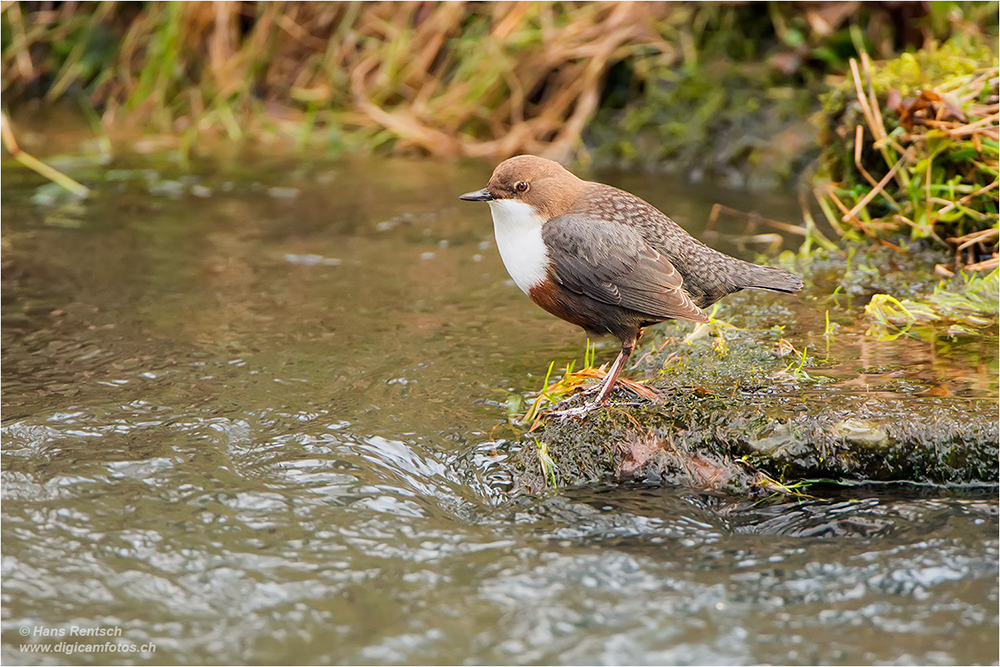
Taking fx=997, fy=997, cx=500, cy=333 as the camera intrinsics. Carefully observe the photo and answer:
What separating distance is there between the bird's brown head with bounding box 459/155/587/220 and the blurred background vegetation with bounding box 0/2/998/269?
6.35ft

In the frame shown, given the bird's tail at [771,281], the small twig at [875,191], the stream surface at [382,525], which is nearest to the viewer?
the stream surface at [382,525]

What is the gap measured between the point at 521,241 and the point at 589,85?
4093 millimetres

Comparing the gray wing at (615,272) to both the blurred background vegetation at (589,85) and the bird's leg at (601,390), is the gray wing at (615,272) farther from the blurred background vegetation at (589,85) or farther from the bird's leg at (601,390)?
the blurred background vegetation at (589,85)

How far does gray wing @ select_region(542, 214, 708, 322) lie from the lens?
→ 3.38 meters

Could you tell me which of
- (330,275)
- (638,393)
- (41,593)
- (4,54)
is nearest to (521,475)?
(638,393)

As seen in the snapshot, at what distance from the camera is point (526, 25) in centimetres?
759

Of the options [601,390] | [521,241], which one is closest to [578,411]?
[601,390]

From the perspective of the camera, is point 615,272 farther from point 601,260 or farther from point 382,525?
point 382,525

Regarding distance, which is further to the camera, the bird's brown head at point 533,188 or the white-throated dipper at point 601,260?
the bird's brown head at point 533,188

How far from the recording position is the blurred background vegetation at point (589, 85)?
4891 mm

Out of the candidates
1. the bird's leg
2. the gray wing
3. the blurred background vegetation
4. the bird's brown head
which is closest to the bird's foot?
the bird's leg

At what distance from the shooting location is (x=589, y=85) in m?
7.32

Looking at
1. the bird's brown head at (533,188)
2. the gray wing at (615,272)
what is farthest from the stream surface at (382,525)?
the bird's brown head at (533,188)

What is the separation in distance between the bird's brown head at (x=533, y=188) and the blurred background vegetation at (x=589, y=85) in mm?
1936
